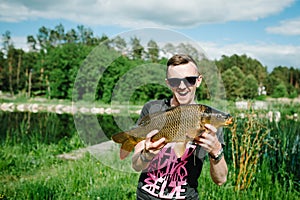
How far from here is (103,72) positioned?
205cm

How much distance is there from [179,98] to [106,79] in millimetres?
566

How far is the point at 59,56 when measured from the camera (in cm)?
2484

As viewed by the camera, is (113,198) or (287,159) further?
(287,159)

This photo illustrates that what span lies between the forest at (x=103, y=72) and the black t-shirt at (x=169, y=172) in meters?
0.29

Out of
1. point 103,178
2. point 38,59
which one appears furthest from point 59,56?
point 103,178

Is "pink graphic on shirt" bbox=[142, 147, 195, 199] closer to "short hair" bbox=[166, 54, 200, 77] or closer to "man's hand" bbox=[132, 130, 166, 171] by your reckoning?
"man's hand" bbox=[132, 130, 166, 171]

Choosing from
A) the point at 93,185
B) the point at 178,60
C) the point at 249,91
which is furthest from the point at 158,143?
the point at 249,91

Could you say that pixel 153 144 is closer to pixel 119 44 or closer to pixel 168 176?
pixel 168 176

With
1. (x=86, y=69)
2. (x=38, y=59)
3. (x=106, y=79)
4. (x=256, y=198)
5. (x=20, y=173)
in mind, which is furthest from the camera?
(x=38, y=59)

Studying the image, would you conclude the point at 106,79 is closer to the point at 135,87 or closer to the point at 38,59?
the point at 135,87

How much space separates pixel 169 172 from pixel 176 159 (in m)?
0.08

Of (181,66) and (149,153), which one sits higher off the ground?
(181,66)

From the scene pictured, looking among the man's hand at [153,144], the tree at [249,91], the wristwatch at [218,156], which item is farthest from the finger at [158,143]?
the tree at [249,91]

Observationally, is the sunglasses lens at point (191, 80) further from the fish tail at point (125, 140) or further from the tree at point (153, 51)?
the fish tail at point (125, 140)
